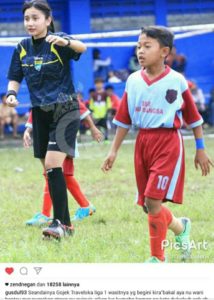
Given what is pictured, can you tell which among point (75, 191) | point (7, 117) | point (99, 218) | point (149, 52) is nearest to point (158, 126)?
point (149, 52)

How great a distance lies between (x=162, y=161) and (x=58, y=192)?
137 cm

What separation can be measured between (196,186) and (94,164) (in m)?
2.84

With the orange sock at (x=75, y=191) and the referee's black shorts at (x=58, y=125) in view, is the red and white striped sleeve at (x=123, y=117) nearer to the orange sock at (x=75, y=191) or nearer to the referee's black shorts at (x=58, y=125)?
the referee's black shorts at (x=58, y=125)

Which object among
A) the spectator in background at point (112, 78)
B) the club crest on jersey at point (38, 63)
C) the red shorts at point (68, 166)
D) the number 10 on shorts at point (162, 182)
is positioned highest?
the club crest on jersey at point (38, 63)

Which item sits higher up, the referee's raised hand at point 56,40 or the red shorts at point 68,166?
the referee's raised hand at point 56,40

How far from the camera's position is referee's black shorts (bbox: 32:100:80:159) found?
654cm

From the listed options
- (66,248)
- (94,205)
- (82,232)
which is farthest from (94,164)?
(66,248)

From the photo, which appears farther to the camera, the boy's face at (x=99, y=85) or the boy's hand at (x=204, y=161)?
the boy's face at (x=99, y=85)

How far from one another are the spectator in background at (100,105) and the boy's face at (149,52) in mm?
11408

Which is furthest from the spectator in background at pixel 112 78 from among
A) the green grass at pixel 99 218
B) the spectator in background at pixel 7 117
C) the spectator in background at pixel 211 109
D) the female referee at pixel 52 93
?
the female referee at pixel 52 93

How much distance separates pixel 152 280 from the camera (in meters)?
4.46

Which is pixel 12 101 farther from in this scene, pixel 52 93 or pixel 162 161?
pixel 162 161

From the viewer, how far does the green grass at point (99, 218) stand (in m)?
5.75

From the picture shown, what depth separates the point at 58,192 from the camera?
6.50m
